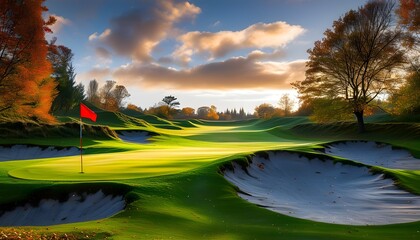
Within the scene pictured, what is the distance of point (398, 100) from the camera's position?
36750 millimetres

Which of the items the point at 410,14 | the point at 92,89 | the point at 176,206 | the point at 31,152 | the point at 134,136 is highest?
the point at 92,89

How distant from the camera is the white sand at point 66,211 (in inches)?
459

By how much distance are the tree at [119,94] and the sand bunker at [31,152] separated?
354ft

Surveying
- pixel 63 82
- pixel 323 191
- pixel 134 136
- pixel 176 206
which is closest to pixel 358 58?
pixel 323 191

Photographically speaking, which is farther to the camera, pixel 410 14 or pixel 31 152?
pixel 410 14

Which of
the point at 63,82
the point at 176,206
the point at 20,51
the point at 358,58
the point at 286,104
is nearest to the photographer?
the point at 176,206

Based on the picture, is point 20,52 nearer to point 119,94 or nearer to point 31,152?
point 31,152

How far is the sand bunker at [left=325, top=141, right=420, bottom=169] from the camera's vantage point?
24.9 meters

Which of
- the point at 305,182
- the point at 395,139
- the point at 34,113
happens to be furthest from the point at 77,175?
the point at 395,139

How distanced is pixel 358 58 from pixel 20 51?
1432 inches

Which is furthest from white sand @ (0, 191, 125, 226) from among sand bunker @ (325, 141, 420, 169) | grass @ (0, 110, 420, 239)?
sand bunker @ (325, 141, 420, 169)

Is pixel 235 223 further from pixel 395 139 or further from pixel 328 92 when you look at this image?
pixel 328 92

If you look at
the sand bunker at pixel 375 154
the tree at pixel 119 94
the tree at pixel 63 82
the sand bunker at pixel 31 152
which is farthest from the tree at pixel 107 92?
the sand bunker at pixel 375 154

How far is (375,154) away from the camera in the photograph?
96.9 ft
